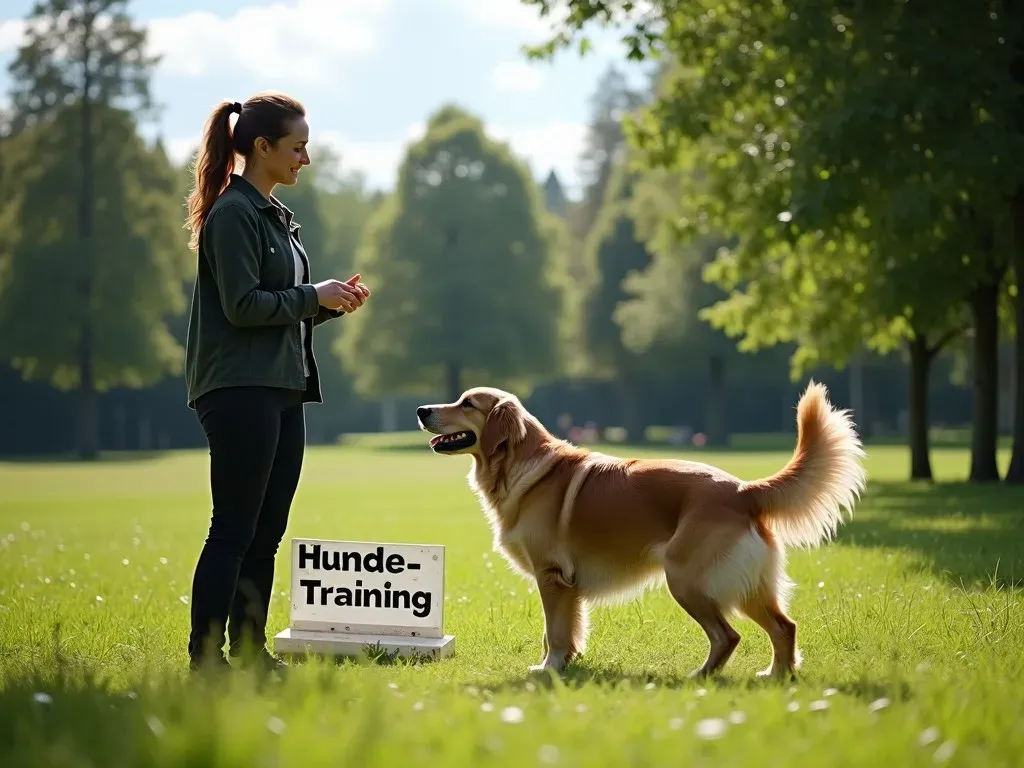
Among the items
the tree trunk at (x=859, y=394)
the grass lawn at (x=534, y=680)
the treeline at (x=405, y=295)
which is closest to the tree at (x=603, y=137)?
the treeline at (x=405, y=295)

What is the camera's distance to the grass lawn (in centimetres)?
314

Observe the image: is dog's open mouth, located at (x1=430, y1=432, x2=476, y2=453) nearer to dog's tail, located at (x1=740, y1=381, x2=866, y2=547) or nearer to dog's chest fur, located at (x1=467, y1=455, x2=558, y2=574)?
dog's chest fur, located at (x1=467, y1=455, x2=558, y2=574)

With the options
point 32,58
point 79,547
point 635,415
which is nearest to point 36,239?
point 32,58

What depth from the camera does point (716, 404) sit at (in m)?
41.2

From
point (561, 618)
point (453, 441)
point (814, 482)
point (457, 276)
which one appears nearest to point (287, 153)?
point (453, 441)

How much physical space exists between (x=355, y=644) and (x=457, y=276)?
38.4 metres

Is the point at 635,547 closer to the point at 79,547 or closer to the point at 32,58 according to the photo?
the point at 79,547

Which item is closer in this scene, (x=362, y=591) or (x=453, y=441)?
(x=362, y=591)

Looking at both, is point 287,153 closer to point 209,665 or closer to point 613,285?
point 209,665

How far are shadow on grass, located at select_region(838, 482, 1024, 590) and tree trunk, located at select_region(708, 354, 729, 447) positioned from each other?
22803 millimetres

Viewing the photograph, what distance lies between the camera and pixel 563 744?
324 cm

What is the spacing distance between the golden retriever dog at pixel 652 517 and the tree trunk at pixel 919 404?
15.0 m

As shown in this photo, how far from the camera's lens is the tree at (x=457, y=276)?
43625mm

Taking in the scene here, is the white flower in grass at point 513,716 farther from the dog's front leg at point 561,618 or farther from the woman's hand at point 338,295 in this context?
the woman's hand at point 338,295
